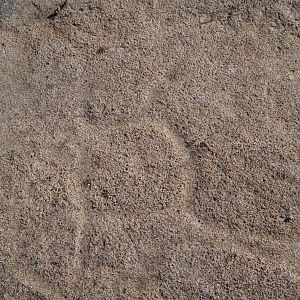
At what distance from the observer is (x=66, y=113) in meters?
1.77

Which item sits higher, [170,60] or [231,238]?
[170,60]

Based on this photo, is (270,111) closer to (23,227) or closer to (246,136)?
(246,136)

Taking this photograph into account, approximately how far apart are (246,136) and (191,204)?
0.84 feet

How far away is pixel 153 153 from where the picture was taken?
68.3 inches

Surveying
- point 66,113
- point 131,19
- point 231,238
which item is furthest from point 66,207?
point 131,19

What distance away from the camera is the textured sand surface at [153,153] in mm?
1679

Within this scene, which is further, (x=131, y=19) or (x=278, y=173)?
(x=131, y=19)

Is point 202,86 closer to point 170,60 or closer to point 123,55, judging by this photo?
point 170,60

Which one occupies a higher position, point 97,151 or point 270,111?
point 270,111

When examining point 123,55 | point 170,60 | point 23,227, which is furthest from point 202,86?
point 23,227

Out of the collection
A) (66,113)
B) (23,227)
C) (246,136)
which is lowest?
(23,227)

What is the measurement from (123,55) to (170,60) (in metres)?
0.15

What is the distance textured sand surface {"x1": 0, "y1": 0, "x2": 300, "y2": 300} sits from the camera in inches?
66.1

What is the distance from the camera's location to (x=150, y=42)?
1.78 m
